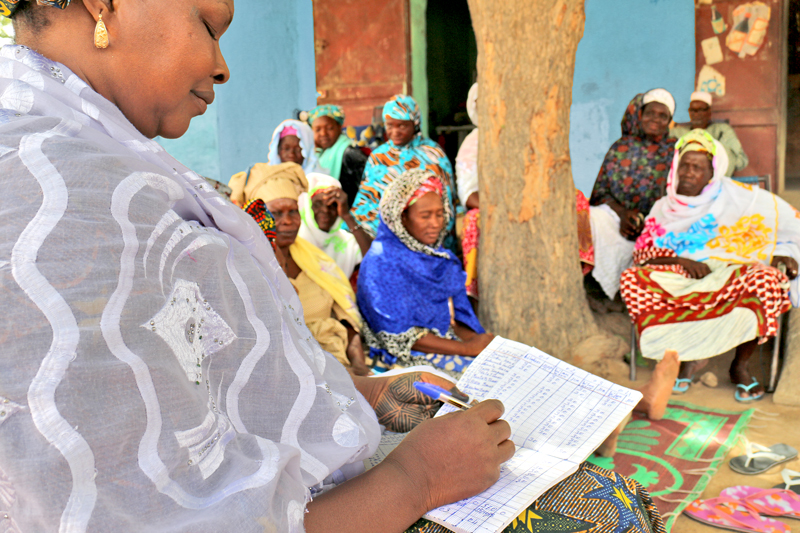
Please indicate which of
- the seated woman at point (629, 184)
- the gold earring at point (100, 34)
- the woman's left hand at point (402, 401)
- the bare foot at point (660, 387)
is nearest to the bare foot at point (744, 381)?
the bare foot at point (660, 387)

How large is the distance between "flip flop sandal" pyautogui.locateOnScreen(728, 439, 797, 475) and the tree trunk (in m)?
1.32

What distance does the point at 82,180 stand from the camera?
682 millimetres

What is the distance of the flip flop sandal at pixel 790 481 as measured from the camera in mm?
2414

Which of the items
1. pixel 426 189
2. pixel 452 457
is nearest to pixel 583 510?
pixel 452 457

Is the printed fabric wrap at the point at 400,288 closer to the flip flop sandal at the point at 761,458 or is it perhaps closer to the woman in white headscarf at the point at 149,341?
the flip flop sandal at the point at 761,458

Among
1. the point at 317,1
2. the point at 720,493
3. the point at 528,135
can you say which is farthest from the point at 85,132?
the point at 317,1

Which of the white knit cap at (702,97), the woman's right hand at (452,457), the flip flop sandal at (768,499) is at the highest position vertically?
the white knit cap at (702,97)

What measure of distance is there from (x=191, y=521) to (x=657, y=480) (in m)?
2.41

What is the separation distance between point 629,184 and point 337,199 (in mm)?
2237

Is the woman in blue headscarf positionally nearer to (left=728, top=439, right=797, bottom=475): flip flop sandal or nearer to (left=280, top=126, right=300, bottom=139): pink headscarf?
(left=280, top=126, right=300, bottom=139): pink headscarf

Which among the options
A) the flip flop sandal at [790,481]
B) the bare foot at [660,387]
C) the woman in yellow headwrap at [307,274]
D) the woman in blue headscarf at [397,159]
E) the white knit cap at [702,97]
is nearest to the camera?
the flip flop sandal at [790,481]

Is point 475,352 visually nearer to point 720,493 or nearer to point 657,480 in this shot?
point 657,480

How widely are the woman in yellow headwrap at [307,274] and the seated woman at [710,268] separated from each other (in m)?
1.78

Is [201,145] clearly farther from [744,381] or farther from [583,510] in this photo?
[583,510]
